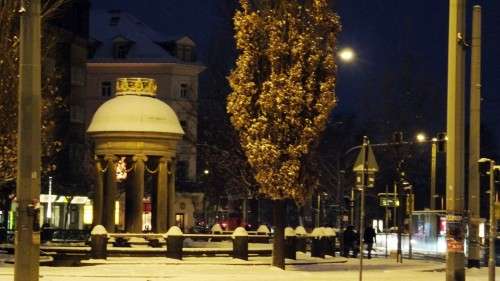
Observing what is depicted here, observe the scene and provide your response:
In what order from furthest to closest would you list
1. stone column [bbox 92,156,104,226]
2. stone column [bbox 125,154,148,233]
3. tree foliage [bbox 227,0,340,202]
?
stone column [bbox 92,156,104,226] → stone column [bbox 125,154,148,233] → tree foliage [bbox 227,0,340,202]

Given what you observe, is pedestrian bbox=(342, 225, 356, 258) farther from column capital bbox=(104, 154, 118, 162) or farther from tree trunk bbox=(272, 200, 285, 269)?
tree trunk bbox=(272, 200, 285, 269)

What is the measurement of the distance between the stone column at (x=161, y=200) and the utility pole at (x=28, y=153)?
22165 mm

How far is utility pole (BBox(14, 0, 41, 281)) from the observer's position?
67.5 feet

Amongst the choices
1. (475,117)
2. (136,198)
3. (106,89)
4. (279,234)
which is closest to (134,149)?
(136,198)

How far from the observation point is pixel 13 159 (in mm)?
33875

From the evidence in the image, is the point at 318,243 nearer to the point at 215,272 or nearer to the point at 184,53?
the point at 215,272

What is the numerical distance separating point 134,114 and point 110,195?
3.20 meters

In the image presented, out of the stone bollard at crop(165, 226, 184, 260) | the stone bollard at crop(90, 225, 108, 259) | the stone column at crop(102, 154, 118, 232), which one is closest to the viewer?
the stone bollard at crop(90, 225, 108, 259)

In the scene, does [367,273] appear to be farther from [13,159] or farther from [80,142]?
[80,142]

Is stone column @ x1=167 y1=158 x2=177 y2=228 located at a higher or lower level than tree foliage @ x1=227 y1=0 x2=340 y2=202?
lower

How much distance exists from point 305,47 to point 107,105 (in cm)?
1035

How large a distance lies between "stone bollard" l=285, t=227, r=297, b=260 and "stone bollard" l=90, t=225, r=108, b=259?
720cm

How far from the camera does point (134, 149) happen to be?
42188 mm

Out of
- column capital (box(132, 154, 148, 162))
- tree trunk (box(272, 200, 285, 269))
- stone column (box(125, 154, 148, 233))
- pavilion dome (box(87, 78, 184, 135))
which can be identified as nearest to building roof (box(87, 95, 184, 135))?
pavilion dome (box(87, 78, 184, 135))
